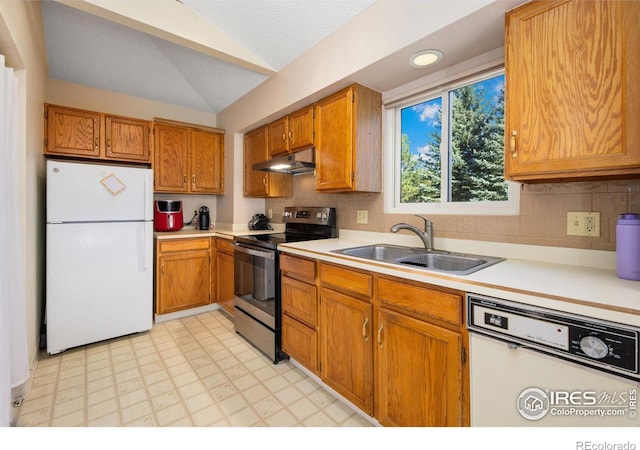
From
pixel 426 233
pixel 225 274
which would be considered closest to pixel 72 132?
pixel 225 274

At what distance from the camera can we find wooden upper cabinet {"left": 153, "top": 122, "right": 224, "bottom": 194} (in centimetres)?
310

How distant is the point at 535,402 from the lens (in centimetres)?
92

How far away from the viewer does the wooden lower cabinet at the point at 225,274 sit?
2916mm

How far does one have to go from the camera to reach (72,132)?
262cm

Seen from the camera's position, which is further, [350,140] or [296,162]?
[296,162]

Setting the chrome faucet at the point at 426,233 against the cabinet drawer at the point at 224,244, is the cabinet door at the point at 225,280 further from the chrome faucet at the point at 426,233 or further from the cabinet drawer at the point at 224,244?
the chrome faucet at the point at 426,233

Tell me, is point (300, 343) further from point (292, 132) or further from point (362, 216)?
point (292, 132)

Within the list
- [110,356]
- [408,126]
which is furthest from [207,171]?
[408,126]

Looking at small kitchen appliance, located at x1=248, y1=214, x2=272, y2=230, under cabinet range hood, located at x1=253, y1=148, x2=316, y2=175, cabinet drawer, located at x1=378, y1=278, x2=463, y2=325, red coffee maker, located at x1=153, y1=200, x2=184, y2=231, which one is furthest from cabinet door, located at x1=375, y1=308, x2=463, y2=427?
red coffee maker, located at x1=153, y1=200, x2=184, y2=231

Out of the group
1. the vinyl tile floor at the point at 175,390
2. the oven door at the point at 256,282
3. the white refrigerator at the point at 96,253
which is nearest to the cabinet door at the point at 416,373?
the vinyl tile floor at the point at 175,390

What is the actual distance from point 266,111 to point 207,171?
1.20m

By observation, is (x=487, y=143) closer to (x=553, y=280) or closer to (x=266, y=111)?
(x=553, y=280)

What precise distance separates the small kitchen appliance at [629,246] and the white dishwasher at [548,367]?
413 millimetres

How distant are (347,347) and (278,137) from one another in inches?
78.7
